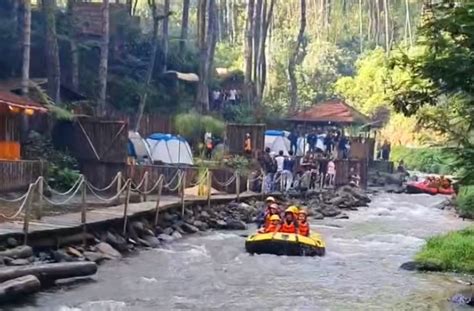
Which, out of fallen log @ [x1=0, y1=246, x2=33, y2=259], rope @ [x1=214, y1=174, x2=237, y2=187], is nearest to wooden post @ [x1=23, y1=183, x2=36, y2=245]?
fallen log @ [x1=0, y1=246, x2=33, y2=259]

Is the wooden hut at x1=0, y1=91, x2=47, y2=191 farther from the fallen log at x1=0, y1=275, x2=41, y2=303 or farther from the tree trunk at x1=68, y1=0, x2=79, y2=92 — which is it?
the fallen log at x1=0, y1=275, x2=41, y2=303

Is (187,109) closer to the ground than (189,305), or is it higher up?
higher up

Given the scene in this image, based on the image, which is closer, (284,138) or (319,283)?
(319,283)

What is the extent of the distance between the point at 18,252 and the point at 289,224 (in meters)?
7.40

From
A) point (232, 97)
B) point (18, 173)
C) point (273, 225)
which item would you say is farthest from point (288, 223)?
point (232, 97)

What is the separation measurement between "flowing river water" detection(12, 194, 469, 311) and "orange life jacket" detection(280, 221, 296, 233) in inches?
39.7

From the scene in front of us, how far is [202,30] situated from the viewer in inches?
1629

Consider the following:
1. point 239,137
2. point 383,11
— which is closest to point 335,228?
point 239,137

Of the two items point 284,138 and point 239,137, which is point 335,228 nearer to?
point 239,137

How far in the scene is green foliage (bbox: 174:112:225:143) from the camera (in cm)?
3519

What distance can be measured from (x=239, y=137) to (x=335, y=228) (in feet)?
25.7

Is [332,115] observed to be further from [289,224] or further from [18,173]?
[289,224]

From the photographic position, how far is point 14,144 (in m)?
25.8

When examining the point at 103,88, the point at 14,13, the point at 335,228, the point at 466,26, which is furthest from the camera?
the point at 14,13
